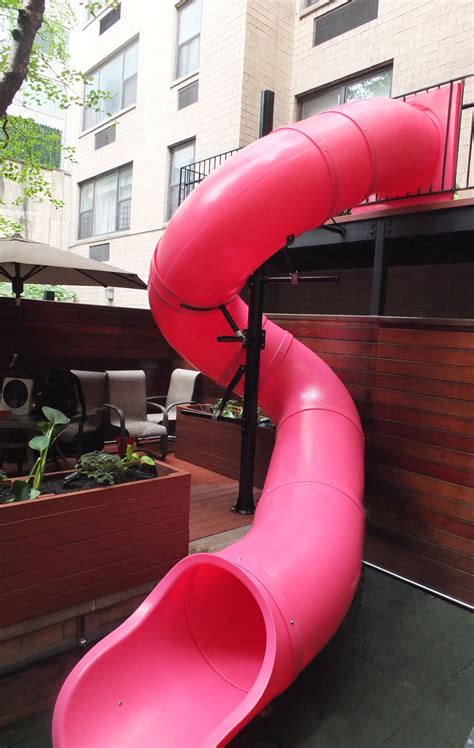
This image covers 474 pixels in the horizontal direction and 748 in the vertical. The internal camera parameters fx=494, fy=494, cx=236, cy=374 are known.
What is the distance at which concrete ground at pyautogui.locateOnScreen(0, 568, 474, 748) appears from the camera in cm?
214

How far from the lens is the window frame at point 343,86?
7.85 meters

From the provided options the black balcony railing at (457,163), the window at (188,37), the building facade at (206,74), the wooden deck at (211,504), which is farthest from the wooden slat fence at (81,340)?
the window at (188,37)

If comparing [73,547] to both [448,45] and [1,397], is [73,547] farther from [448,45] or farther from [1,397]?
[448,45]

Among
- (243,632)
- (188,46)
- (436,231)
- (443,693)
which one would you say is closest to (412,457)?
(443,693)

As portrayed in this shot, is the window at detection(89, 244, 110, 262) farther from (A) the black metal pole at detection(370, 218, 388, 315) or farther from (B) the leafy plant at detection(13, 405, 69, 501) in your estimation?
(B) the leafy plant at detection(13, 405, 69, 501)

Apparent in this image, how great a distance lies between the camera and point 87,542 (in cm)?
254

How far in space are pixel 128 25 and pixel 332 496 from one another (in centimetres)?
1324

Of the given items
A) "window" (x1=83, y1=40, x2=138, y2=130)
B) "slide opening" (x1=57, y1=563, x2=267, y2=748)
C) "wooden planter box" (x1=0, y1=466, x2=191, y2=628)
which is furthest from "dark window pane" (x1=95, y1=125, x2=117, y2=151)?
"slide opening" (x1=57, y1=563, x2=267, y2=748)

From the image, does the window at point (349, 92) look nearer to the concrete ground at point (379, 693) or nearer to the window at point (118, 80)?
the window at point (118, 80)

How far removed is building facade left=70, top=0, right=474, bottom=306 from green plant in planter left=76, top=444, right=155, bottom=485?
6235 millimetres

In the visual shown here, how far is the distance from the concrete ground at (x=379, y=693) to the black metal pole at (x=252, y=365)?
125 cm

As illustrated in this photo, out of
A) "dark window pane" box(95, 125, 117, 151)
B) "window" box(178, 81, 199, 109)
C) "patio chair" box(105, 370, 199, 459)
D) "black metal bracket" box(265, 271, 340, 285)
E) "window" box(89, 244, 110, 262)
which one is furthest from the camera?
"window" box(89, 244, 110, 262)

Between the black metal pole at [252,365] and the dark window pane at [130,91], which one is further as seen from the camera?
the dark window pane at [130,91]

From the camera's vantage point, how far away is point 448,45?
270 inches
